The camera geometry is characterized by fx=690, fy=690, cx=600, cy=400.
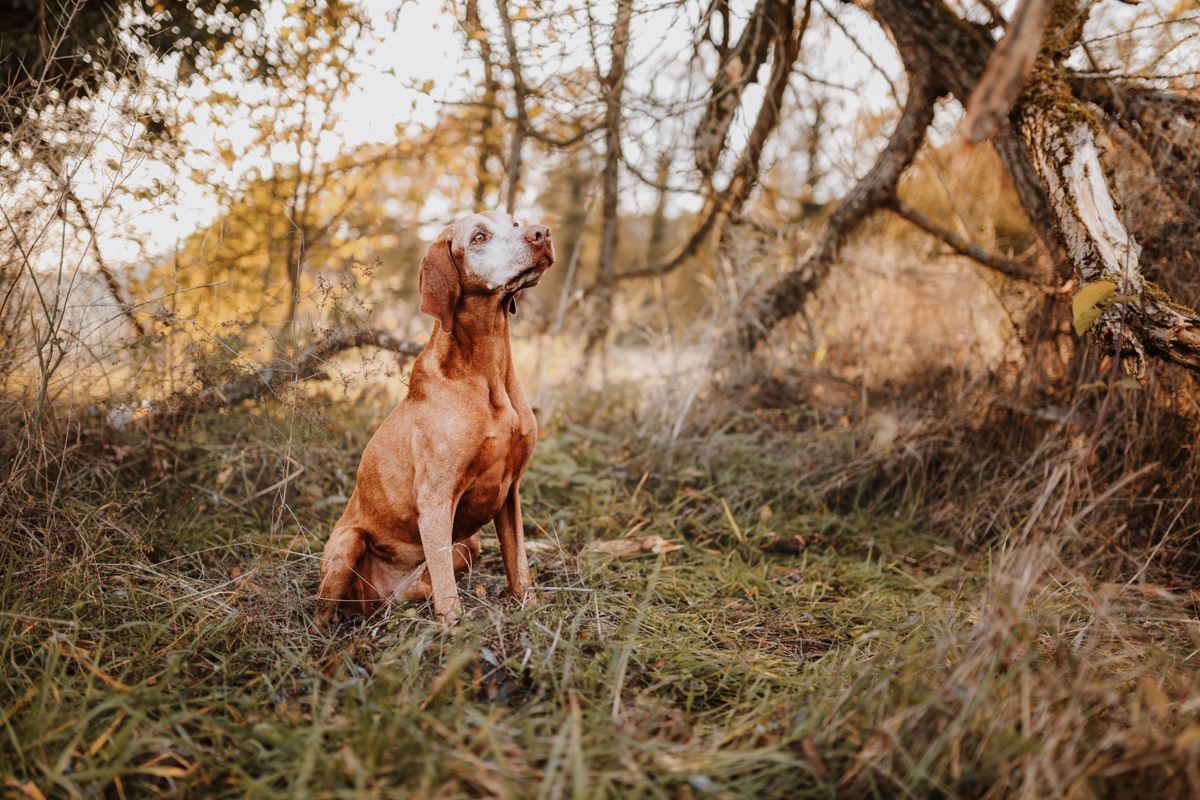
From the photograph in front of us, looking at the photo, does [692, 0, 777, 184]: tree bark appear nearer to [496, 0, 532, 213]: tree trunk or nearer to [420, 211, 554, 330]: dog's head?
[496, 0, 532, 213]: tree trunk

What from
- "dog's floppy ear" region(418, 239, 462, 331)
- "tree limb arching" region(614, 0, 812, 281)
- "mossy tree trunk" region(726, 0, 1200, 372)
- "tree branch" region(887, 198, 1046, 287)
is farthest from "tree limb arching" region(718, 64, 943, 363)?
"dog's floppy ear" region(418, 239, 462, 331)

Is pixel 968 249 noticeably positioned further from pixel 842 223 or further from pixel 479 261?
pixel 479 261

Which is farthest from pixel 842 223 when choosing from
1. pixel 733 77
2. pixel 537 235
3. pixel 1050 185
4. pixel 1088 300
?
pixel 537 235

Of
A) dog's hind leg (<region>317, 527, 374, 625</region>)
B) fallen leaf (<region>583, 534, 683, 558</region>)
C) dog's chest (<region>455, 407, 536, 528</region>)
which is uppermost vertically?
dog's chest (<region>455, 407, 536, 528</region>)

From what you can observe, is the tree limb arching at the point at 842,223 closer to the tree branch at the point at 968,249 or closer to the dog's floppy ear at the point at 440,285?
the tree branch at the point at 968,249

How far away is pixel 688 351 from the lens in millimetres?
5914

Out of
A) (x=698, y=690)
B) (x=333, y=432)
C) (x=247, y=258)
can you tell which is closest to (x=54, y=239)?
(x=333, y=432)

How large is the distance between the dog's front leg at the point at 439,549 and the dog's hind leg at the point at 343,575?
39 cm

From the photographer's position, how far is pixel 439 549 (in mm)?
Answer: 2604

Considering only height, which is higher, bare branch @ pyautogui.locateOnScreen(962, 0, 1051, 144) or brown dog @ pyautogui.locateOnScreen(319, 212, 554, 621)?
bare branch @ pyautogui.locateOnScreen(962, 0, 1051, 144)

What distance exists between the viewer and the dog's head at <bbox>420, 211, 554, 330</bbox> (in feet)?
8.65

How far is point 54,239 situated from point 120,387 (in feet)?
2.56

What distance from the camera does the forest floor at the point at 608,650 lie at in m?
1.68

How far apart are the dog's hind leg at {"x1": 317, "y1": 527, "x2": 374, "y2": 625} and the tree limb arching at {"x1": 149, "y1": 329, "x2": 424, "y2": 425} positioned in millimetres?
843
